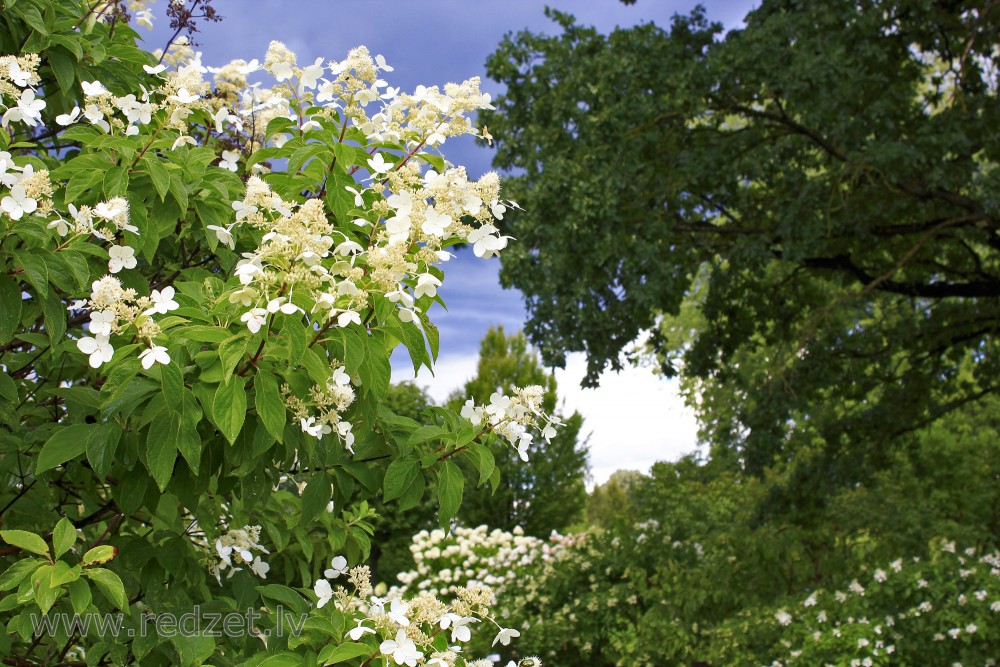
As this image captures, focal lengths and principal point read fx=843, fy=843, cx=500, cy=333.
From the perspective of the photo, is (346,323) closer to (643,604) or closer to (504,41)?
(504,41)

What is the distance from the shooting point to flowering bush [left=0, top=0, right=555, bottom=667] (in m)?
1.87

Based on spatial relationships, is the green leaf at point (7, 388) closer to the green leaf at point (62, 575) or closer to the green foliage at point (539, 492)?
the green leaf at point (62, 575)

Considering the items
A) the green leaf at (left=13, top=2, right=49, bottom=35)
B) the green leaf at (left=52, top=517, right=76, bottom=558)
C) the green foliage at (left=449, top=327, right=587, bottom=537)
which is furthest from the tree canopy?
the green foliage at (left=449, top=327, right=587, bottom=537)

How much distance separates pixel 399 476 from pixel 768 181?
24.5ft

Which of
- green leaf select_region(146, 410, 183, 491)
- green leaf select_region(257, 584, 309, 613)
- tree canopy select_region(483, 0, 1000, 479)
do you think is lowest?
green leaf select_region(257, 584, 309, 613)

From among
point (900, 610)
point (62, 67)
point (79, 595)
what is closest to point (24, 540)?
point (79, 595)

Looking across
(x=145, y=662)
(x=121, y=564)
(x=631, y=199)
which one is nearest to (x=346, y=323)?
(x=121, y=564)

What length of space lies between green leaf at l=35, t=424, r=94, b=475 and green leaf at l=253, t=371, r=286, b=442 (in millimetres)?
545

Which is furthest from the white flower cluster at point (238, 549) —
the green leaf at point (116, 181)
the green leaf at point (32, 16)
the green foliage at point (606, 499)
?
the green foliage at point (606, 499)

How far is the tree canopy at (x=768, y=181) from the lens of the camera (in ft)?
23.2

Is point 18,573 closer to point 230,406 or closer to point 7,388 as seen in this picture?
point 7,388

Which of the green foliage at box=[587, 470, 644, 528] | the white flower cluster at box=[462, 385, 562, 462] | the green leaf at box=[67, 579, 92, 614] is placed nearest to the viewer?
the green leaf at box=[67, 579, 92, 614]

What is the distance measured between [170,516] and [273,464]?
423mm

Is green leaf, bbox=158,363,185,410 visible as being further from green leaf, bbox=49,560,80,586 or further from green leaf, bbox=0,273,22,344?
green leaf, bbox=0,273,22,344
